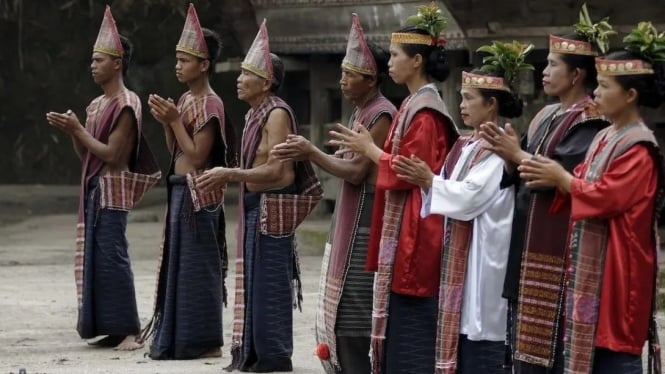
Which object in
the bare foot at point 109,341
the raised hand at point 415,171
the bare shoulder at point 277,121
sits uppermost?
the bare shoulder at point 277,121

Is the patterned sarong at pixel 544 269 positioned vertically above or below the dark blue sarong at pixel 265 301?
above

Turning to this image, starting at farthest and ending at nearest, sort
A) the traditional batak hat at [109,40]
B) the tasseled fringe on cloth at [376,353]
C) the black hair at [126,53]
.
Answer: the black hair at [126,53], the traditional batak hat at [109,40], the tasseled fringe on cloth at [376,353]

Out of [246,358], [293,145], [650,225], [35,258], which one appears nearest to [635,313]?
[650,225]

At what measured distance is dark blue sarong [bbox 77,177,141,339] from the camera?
8.73m

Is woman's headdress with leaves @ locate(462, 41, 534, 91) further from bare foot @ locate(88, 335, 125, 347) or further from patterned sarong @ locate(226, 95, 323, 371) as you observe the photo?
bare foot @ locate(88, 335, 125, 347)

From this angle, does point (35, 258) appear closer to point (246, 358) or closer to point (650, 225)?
point (246, 358)

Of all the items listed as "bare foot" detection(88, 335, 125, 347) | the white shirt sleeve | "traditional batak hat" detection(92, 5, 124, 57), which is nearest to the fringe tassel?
the white shirt sleeve

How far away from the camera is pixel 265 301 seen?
7809mm

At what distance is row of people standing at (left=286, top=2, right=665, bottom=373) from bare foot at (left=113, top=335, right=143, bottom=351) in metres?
1.94

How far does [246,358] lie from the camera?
25.6 ft

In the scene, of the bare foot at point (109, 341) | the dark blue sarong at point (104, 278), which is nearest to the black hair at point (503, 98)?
the dark blue sarong at point (104, 278)

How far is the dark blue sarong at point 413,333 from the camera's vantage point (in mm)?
6410

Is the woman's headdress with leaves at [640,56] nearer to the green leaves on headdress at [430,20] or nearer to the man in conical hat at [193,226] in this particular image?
the green leaves on headdress at [430,20]

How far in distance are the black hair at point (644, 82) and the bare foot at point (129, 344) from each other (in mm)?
4187
